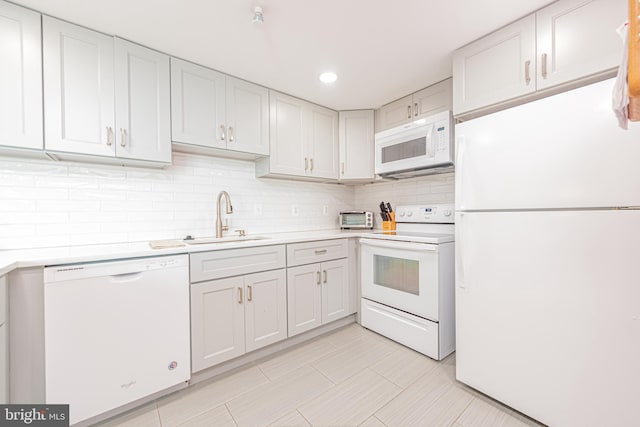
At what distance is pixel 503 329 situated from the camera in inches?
56.4

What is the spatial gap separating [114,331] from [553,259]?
2.31 meters

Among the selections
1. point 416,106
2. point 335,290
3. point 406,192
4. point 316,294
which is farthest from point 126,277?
point 416,106

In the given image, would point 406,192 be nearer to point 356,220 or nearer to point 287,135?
point 356,220

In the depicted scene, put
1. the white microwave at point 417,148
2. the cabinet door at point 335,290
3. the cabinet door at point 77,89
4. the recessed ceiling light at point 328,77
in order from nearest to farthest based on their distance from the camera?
the cabinet door at point 77,89, the white microwave at point 417,148, the recessed ceiling light at point 328,77, the cabinet door at point 335,290

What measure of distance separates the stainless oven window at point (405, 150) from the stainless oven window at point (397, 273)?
35.9 inches

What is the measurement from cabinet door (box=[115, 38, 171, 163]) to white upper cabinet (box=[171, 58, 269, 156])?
68 millimetres

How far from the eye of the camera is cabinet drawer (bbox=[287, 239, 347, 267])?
212 centimetres

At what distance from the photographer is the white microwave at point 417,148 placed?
79.4 inches

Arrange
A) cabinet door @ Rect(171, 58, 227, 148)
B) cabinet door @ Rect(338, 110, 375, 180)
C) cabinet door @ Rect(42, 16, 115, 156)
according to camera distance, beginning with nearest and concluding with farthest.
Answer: cabinet door @ Rect(42, 16, 115, 156) → cabinet door @ Rect(171, 58, 227, 148) → cabinet door @ Rect(338, 110, 375, 180)

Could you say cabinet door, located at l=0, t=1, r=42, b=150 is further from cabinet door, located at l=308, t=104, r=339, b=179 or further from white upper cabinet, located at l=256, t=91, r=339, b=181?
cabinet door, located at l=308, t=104, r=339, b=179

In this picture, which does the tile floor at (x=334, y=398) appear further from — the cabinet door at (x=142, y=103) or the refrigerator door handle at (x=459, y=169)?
the cabinet door at (x=142, y=103)

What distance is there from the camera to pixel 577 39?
134cm

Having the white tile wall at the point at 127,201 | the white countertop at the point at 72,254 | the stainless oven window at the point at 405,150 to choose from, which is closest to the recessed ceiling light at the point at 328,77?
the stainless oven window at the point at 405,150

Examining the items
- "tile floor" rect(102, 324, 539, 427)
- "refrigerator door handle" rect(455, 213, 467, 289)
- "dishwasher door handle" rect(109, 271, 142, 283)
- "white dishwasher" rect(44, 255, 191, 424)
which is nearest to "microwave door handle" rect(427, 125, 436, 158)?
"refrigerator door handle" rect(455, 213, 467, 289)
